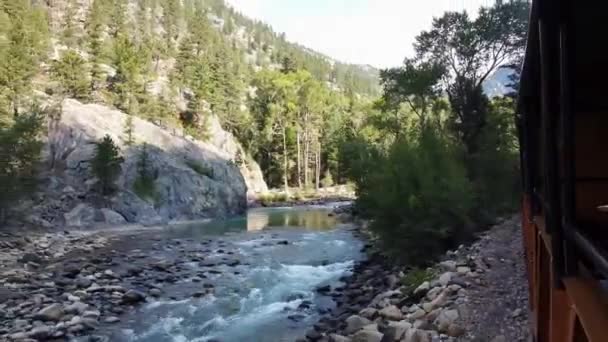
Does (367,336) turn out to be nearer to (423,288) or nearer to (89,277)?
(423,288)

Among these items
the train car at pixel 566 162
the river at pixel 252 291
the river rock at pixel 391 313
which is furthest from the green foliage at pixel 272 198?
the train car at pixel 566 162

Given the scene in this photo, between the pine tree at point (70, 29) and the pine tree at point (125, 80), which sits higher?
the pine tree at point (70, 29)

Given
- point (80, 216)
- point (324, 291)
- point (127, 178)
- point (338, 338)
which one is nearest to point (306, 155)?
point (127, 178)

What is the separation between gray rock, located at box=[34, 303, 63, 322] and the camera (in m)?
9.87

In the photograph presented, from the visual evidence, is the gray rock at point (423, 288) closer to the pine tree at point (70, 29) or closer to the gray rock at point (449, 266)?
the gray rock at point (449, 266)

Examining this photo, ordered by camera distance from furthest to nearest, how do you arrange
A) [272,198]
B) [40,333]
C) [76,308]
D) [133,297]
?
[272,198]
[133,297]
[76,308]
[40,333]

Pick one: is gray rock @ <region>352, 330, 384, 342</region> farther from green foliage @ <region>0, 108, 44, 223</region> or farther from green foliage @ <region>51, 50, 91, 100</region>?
green foliage @ <region>51, 50, 91, 100</region>

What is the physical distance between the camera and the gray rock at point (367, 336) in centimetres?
736

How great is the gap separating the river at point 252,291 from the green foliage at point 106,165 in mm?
9712

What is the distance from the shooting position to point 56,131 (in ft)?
114

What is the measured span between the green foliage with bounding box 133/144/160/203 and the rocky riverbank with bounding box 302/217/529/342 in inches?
1002

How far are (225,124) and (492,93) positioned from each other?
135ft

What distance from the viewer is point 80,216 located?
28.7 meters

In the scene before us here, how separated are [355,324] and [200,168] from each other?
113 ft
